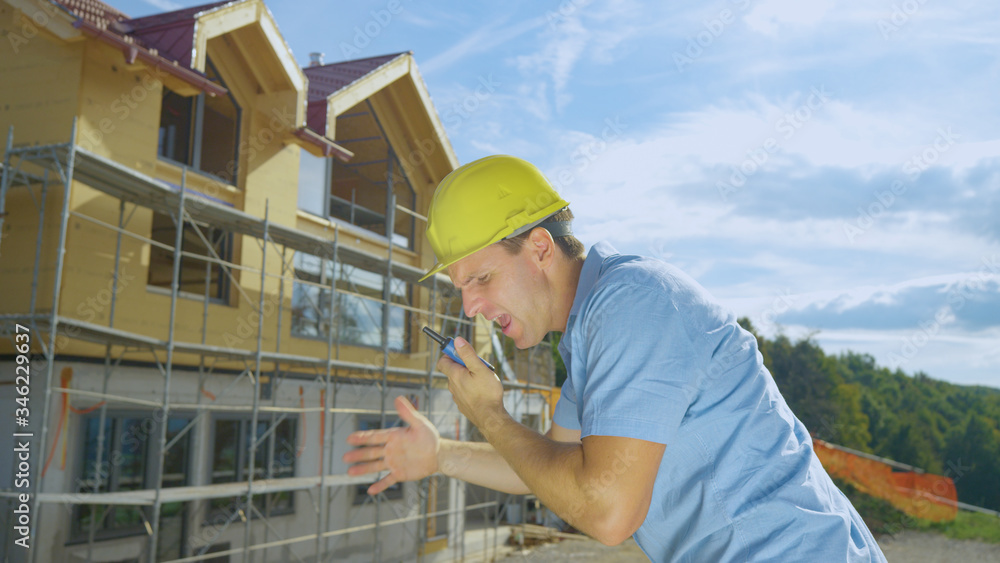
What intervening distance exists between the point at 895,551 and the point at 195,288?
23.4 meters

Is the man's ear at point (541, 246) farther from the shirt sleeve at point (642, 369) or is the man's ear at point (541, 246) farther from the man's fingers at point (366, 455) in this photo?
the man's fingers at point (366, 455)

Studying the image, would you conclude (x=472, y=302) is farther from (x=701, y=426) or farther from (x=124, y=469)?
(x=124, y=469)

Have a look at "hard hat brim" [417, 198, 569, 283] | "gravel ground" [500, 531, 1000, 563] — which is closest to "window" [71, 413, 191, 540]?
"gravel ground" [500, 531, 1000, 563]

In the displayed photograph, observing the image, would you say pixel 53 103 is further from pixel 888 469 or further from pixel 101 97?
pixel 888 469

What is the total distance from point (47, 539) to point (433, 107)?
10126mm

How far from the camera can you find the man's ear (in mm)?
1742

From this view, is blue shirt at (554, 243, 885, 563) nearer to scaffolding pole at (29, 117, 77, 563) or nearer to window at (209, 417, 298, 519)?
scaffolding pole at (29, 117, 77, 563)

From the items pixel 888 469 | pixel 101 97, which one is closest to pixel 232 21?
pixel 101 97

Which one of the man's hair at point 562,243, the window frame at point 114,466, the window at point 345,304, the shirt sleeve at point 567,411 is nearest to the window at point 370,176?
the window at point 345,304

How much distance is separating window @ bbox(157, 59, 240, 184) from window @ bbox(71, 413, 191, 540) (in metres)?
3.66

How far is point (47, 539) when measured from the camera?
815cm

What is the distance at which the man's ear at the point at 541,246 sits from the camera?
1742 millimetres

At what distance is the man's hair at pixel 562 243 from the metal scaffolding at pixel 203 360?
667cm

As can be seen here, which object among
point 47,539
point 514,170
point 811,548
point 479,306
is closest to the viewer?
point 811,548
